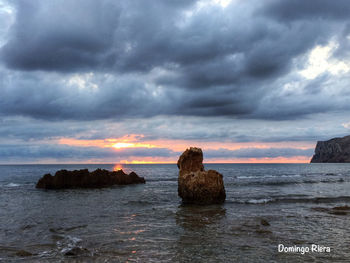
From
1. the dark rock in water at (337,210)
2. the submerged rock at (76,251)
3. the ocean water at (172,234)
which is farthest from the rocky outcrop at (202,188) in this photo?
the submerged rock at (76,251)

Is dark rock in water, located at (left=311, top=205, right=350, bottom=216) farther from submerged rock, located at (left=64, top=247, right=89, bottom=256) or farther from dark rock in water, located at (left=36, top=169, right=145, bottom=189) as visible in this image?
dark rock in water, located at (left=36, top=169, right=145, bottom=189)

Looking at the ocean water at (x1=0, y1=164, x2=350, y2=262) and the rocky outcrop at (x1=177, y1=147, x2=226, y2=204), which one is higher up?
the rocky outcrop at (x1=177, y1=147, x2=226, y2=204)

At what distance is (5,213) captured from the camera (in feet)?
73.0

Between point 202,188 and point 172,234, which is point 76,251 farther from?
point 202,188

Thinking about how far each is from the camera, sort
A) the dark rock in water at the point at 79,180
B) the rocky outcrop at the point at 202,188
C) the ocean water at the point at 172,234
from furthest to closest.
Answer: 1. the dark rock in water at the point at 79,180
2. the rocky outcrop at the point at 202,188
3. the ocean water at the point at 172,234

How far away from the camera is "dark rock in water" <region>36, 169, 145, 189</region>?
1738 inches

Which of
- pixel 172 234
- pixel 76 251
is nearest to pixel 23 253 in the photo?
pixel 76 251

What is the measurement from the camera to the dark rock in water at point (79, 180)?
44156 mm

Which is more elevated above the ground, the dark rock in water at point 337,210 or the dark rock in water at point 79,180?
the dark rock in water at point 79,180

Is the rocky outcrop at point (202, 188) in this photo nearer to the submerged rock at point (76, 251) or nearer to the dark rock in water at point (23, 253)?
the submerged rock at point (76, 251)

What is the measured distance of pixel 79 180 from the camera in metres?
46.2

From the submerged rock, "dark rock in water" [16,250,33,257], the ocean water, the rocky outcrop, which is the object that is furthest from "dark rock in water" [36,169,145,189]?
the submerged rock

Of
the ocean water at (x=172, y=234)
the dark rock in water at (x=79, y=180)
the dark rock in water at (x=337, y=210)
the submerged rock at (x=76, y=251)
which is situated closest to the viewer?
the ocean water at (x=172, y=234)

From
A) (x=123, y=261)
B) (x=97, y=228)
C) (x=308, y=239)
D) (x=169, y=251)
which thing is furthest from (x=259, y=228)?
(x=97, y=228)
